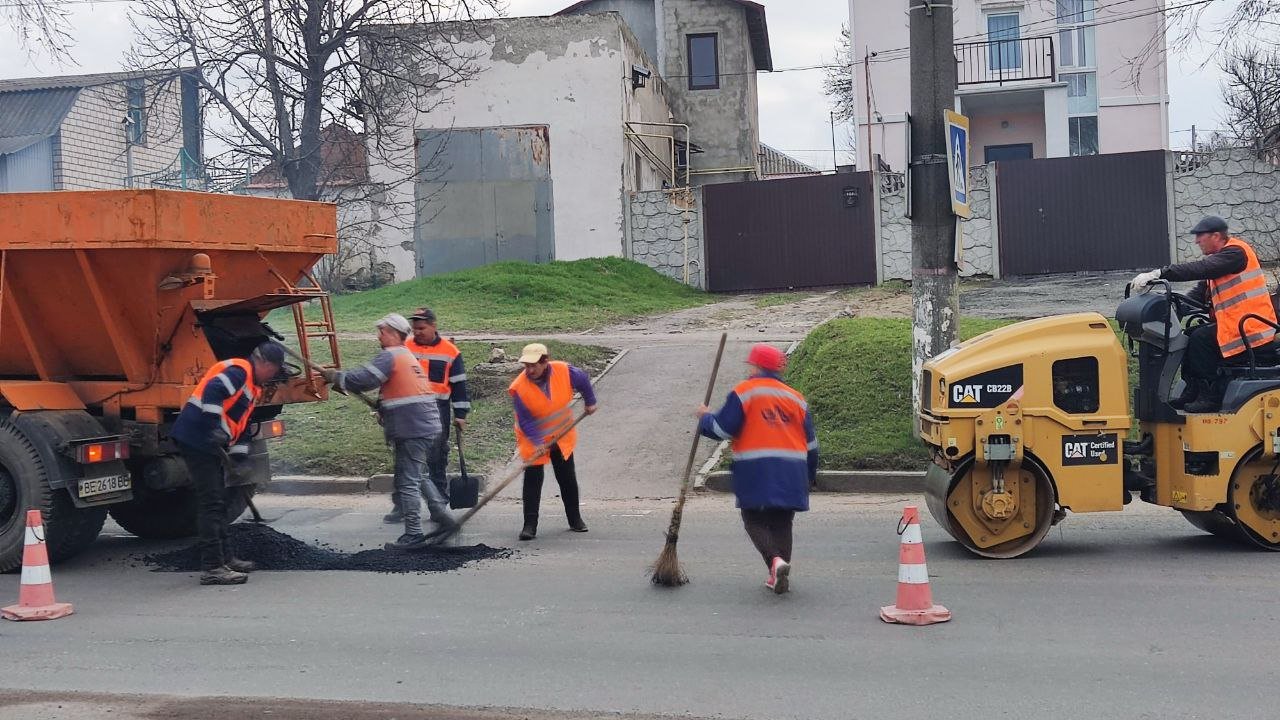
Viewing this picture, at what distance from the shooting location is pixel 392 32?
→ 21.9m

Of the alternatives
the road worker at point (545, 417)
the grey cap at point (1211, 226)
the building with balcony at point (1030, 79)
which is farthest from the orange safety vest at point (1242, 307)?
the building with balcony at point (1030, 79)

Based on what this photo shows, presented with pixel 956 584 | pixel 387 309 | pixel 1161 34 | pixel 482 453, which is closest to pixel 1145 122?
pixel 1161 34

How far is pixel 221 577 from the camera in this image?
7.93m

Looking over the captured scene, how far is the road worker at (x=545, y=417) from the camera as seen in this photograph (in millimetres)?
9477

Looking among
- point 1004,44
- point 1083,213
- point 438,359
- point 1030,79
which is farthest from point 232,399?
point 1004,44

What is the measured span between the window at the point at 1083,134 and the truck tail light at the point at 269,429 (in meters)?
26.4

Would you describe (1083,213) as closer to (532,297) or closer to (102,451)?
(532,297)

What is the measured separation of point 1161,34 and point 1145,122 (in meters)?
18.3

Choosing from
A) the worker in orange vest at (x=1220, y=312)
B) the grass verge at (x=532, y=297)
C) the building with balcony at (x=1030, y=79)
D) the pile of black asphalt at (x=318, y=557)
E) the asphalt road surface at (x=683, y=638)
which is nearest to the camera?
the asphalt road surface at (x=683, y=638)

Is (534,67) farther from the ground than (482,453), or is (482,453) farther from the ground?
(534,67)

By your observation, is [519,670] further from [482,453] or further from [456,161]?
[456,161]

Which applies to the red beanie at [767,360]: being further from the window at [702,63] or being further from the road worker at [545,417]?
the window at [702,63]

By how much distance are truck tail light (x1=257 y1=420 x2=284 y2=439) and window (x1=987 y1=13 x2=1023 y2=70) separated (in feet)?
79.3

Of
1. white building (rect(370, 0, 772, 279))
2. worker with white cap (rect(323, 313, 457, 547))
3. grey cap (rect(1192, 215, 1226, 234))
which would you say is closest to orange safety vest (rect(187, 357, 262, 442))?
worker with white cap (rect(323, 313, 457, 547))
